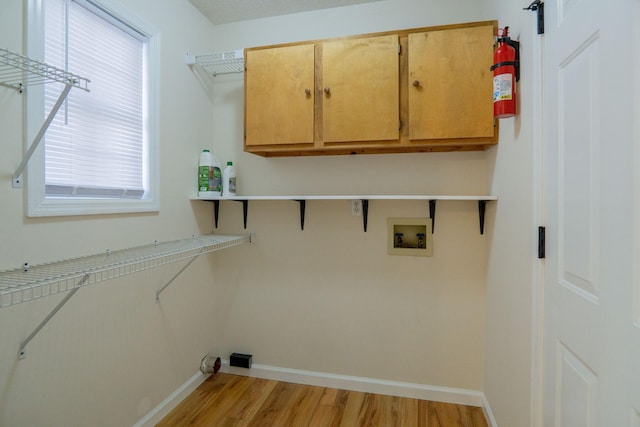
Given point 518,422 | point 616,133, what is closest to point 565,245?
point 616,133

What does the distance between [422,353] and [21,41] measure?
259 centimetres

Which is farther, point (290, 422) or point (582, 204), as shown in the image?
point (290, 422)

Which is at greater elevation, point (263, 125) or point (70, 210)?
point (263, 125)

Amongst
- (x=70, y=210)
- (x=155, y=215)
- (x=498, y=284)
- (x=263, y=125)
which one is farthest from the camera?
(x=263, y=125)

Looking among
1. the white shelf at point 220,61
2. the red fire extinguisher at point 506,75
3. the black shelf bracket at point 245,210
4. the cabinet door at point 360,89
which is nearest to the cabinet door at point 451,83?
the cabinet door at point 360,89

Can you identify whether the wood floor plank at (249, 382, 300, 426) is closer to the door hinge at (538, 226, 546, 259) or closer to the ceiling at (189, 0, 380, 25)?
the door hinge at (538, 226, 546, 259)

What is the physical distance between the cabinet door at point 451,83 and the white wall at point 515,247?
0.44 feet

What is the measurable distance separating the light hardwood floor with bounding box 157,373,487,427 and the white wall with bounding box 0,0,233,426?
231mm

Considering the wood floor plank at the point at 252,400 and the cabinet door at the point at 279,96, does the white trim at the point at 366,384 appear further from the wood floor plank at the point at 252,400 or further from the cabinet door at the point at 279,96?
the cabinet door at the point at 279,96

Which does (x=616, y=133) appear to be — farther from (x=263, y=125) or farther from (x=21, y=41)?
(x=21, y=41)

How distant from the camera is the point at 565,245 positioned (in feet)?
3.43

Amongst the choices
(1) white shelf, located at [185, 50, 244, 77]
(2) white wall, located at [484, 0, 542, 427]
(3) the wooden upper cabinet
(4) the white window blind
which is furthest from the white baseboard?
(1) white shelf, located at [185, 50, 244, 77]

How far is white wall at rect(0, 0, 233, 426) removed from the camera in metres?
1.19

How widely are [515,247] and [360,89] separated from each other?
3.89 ft
